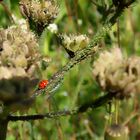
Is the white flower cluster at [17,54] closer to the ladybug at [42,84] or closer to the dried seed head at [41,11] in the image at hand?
the ladybug at [42,84]

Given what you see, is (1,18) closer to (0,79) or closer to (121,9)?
(121,9)

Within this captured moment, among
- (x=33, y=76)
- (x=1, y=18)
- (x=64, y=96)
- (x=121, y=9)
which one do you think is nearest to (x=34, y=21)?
(x=121, y=9)

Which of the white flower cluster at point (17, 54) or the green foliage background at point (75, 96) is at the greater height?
the green foliage background at point (75, 96)

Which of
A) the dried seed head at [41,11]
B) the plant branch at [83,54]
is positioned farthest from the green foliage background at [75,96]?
the plant branch at [83,54]

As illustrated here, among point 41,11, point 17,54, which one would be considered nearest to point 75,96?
point 41,11

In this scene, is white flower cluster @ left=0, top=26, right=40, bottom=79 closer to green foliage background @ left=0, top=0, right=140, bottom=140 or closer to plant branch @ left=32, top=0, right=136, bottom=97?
plant branch @ left=32, top=0, right=136, bottom=97
